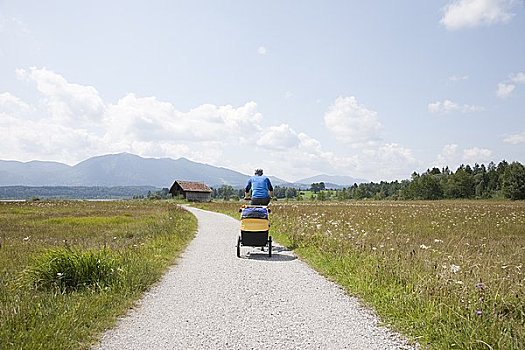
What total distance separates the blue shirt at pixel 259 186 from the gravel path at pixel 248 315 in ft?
10.6

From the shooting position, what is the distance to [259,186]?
13.9 m

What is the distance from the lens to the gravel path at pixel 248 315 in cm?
556

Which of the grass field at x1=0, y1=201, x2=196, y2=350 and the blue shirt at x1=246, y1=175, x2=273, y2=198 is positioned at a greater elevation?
the blue shirt at x1=246, y1=175, x2=273, y2=198

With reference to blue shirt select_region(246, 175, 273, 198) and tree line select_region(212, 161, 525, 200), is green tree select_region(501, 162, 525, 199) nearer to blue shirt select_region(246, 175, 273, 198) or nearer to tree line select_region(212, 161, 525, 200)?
tree line select_region(212, 161, 525, 200)

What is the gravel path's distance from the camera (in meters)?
5.56

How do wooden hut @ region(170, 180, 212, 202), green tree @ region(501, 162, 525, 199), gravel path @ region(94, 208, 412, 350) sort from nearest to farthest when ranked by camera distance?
gravel path @ region(94, 208, 412, 350), green tree @ region(501, 162, 525, 199), wooden hut @ region(170, 180, 212, 202)

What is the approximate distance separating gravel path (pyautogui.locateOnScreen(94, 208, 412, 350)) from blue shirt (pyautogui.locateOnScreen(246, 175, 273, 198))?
3236 mm

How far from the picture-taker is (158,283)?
9.21m

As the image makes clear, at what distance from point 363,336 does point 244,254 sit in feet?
26.2

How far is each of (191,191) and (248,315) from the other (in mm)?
98586

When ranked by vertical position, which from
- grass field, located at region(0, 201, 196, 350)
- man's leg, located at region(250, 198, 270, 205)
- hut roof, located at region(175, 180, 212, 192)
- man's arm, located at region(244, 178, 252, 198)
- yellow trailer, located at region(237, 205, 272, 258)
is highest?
hut roof, located at region(175, 180, 212, 192)

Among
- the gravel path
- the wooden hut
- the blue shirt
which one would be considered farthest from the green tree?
the gravel path

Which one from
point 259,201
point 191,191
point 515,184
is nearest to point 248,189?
point 259,201

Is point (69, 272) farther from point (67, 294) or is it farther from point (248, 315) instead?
point (248, 315)
